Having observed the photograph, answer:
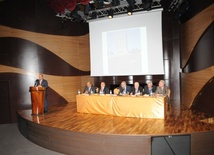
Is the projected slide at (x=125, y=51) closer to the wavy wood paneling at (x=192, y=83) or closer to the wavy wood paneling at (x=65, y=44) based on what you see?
the wavy wood paneling at (x=65, y=44)

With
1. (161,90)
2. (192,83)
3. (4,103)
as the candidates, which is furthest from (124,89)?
(4,103)

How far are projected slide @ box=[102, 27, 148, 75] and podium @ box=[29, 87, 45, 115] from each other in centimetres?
338

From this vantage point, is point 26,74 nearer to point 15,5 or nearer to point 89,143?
point 15,5

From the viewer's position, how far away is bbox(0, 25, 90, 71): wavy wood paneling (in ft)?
22.8

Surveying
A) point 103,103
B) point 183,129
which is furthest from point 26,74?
point 183,129

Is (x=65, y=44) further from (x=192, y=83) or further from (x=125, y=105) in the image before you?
(x=192, y=83)

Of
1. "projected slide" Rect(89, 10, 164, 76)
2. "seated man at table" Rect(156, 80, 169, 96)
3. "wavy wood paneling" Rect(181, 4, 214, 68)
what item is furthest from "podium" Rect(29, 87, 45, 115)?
"wavy wood paneling" Rect(181, 4, 214, 68)

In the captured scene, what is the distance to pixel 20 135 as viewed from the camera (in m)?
5.34

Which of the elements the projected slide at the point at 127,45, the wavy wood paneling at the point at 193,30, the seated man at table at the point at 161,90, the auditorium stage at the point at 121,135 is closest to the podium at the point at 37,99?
the auditorium stage at the point at 121,135

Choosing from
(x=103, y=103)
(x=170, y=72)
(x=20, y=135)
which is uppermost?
(x=170, y=72)

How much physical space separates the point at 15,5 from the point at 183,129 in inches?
278

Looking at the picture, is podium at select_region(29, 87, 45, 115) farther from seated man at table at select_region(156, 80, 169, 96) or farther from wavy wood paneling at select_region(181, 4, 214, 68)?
wavy wood paneling at select_region(181, 4, 214, 68)

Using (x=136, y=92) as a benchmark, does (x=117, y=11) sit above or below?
above

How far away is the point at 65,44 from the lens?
26.6ft
